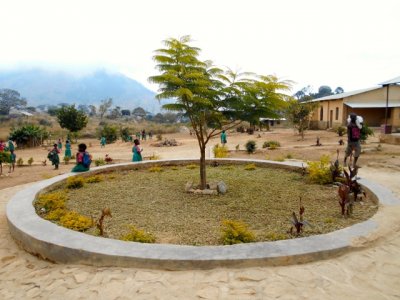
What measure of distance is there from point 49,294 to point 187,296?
1343 millimetres

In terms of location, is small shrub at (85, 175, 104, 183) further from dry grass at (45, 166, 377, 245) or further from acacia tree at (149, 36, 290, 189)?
acacia tree at (149, 36, 290, 189)

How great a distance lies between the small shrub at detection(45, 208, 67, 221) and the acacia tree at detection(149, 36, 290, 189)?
2.61 meters

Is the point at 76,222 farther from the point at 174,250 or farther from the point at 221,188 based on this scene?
the point at 221,188

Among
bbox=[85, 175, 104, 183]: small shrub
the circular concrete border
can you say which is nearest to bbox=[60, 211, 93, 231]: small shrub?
the circular concrete border

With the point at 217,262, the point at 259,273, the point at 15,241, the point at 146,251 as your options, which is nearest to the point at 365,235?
the point at 259,273

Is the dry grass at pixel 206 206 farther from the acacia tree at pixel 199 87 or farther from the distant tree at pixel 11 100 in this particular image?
the distant tree at pixel 11 100

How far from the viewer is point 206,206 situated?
585 cm

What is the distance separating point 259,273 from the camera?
10.8 feet

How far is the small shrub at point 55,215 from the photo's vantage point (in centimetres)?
505

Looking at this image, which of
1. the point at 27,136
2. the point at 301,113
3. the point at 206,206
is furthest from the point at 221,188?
the point at 27,136

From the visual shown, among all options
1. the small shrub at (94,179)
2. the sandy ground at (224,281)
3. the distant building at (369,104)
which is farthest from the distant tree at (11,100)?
the sandy ground at (224,281)

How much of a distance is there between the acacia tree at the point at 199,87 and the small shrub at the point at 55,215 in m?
2.61

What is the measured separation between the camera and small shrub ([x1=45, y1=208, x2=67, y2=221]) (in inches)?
199

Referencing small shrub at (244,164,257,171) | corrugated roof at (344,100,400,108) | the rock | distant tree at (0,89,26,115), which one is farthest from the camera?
distant tree at (0,89,26,115)
